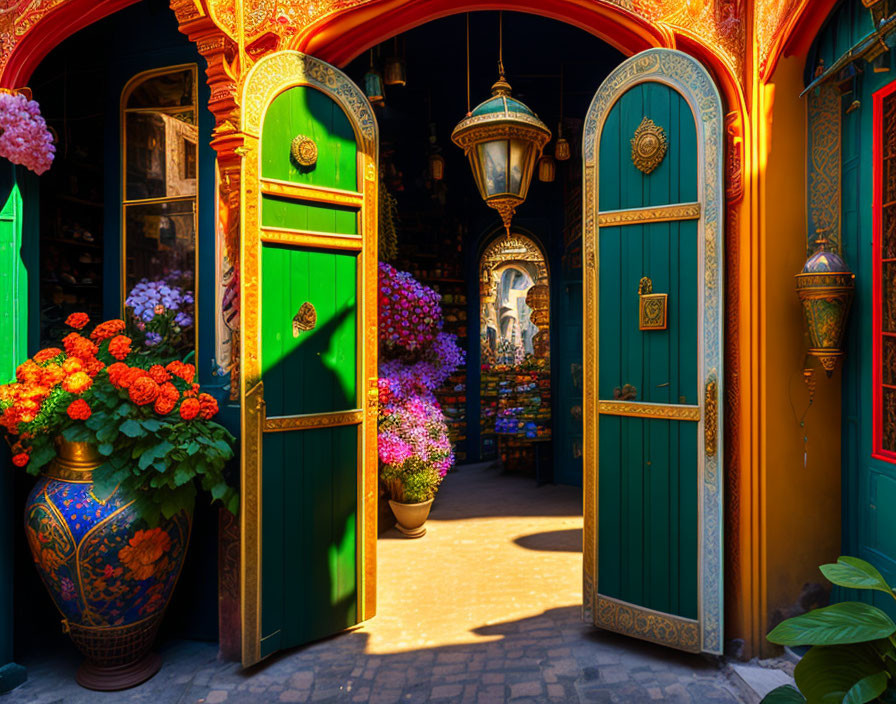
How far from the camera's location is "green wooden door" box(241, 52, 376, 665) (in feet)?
11.0

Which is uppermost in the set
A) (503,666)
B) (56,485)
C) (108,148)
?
(108,148)

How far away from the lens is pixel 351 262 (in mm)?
3742

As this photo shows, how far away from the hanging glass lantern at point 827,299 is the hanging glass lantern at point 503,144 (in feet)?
4.93

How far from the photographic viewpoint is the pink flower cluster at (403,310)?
5625 millimetres

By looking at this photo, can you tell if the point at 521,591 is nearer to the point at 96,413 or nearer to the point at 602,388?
the point at 602,388

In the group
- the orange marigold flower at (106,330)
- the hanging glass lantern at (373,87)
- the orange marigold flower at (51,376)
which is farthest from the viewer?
the hanging glass lantern at (373,87)

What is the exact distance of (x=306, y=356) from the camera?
3555 millimetres

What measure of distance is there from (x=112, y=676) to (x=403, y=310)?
11.4ft

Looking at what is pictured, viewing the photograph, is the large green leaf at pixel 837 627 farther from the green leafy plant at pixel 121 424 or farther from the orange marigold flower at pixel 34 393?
the orange marigold flower at pixel 34 393

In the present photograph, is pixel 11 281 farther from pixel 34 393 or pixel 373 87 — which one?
pixel 373 87

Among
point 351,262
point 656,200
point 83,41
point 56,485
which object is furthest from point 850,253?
point 83,41

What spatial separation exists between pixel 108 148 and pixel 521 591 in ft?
13.5

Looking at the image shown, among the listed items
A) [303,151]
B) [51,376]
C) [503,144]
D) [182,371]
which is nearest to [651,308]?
[503,144]

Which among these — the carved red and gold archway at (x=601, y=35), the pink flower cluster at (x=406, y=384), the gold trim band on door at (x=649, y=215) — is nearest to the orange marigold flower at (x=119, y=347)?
the carved red and gold archway at (x=601, y=35)
